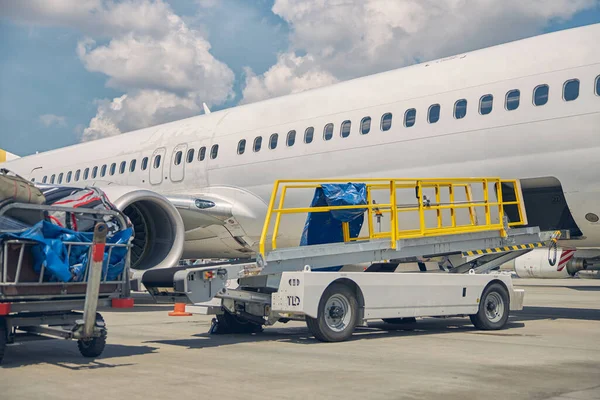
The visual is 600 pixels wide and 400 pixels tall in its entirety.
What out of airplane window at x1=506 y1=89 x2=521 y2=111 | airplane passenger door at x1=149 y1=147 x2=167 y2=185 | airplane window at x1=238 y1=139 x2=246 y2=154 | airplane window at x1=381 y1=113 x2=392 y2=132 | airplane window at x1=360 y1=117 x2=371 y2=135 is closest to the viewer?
airplane window at x1=506 y1=89 x2=521 y2=111

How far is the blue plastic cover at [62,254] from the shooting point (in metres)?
7.77

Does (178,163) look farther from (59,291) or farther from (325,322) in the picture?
(59,291)

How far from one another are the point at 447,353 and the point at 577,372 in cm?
171

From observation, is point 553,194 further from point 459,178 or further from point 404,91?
point 404,91

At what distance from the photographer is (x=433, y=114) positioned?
1288cm

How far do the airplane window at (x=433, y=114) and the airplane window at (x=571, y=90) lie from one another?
7.24ft

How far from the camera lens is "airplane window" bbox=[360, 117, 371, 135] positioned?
13909 mm

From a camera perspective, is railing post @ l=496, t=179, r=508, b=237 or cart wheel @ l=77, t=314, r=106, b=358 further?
railing post @ l=496, t=179, r=508, b=237

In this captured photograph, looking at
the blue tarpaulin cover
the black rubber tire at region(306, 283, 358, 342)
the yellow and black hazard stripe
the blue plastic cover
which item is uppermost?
the blue tarpaulin cover

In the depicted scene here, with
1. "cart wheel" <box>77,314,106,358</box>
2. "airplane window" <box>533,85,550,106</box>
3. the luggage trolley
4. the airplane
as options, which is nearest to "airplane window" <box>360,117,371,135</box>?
the airplane

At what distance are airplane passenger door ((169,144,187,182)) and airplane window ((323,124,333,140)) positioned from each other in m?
4.68

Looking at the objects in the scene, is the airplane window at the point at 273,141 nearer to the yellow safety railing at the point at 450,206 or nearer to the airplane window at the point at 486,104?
Result: the yellow safety railing at the point at 450,206

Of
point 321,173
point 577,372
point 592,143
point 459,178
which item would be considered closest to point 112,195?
point 321,173

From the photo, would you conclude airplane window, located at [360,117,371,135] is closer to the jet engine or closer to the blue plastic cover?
the blue plastic cover
